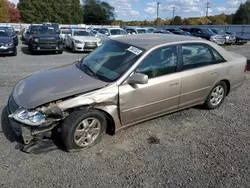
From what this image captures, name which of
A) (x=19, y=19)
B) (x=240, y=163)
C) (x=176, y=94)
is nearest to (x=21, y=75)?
(x=176, y=94)

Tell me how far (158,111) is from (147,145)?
0.68 metres

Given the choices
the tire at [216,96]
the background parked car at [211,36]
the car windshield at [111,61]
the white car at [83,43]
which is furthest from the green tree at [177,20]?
the car windshield at [111,61]

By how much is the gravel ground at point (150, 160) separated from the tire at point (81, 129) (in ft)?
0.42

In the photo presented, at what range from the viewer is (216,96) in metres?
4.86

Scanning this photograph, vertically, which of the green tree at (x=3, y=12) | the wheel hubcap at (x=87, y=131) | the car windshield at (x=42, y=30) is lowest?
the wheel hubcap at (x=87, y=131)

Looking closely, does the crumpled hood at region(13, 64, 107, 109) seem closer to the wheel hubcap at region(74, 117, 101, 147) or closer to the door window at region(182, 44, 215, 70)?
the wheel hubcap at region(74, 117, 101, 147)

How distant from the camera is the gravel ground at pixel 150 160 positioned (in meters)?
2.73

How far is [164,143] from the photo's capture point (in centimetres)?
359

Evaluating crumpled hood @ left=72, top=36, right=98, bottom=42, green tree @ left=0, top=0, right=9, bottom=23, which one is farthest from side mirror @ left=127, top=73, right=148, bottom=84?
green tree @ left=0, top=0, right=9, bottom=23

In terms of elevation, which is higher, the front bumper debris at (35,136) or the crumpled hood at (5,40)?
the crumpled hood at (5,40)

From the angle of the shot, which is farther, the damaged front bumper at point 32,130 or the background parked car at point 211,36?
the background parked car at point 211,36

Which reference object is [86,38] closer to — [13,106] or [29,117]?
[13,106]

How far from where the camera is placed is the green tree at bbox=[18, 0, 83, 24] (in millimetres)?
65000

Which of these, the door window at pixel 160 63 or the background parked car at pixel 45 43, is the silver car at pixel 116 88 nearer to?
the door window at pixel 160 63
